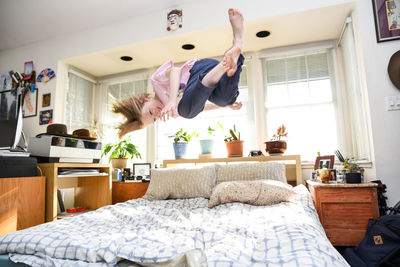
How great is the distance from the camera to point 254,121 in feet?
11.6

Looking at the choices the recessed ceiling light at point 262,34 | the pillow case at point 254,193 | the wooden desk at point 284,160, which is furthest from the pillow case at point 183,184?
the recessed ceiling light at point 262,34

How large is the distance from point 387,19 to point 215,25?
164 centimetres

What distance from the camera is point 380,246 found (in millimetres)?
1902

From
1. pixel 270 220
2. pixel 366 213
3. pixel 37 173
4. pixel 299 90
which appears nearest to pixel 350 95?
pixel 299 90

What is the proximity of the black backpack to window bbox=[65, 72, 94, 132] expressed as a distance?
366 centimetres

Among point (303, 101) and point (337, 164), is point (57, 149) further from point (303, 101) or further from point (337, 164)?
point (337, 164)

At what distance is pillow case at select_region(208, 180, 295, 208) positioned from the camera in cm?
218

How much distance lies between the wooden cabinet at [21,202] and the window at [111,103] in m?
1.64

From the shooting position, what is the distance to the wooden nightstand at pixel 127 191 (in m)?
3.25

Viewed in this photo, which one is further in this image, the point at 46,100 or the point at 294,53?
the point at 46,100

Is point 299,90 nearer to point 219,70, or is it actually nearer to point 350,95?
point 350,95

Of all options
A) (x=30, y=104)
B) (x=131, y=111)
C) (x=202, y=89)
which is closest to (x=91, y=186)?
(x=30, y=104)

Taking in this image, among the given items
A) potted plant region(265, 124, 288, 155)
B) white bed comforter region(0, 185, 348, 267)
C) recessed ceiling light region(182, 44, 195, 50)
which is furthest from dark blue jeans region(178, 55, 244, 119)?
recessed ceiling light region(182, 44, 195, 50)

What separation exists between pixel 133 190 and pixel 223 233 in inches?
82.2
